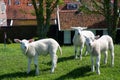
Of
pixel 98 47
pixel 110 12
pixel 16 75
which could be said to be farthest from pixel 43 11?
pixel 98 47

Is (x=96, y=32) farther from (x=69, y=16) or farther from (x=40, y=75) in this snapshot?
(x=40, y=75)

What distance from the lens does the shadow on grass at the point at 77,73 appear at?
604 inches

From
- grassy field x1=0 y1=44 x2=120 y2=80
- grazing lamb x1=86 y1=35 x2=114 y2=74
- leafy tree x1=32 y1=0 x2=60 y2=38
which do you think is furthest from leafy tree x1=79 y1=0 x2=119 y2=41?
grazing lamb x1=86 y1=35 x2=114 y2=74

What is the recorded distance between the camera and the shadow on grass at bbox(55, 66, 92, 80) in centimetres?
1534

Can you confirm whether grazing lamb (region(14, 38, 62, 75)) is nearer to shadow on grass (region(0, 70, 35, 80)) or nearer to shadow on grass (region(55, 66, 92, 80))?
shadow on grass (region(0, 70, 35, 80))

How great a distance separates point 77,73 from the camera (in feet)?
51.9

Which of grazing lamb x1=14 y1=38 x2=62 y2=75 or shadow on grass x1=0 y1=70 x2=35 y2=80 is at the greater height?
grazing lamb x1=14 y1=38 x2=62 y2=75

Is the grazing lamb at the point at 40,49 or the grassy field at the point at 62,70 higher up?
the grazing lamb at the point at 40,49

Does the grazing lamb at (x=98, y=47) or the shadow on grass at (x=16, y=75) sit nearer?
the grazing lamb at (x=98, y=47)

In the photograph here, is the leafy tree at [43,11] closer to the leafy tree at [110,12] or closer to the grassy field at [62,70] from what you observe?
the leafy tree at [110,12]

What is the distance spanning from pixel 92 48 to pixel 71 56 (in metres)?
3.99

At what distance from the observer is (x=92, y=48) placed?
1523cm

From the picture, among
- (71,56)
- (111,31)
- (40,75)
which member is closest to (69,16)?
(111,31)

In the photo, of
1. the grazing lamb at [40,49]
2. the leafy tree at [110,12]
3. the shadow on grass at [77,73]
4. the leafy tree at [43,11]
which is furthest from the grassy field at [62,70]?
the leafy tree at [43,11]
